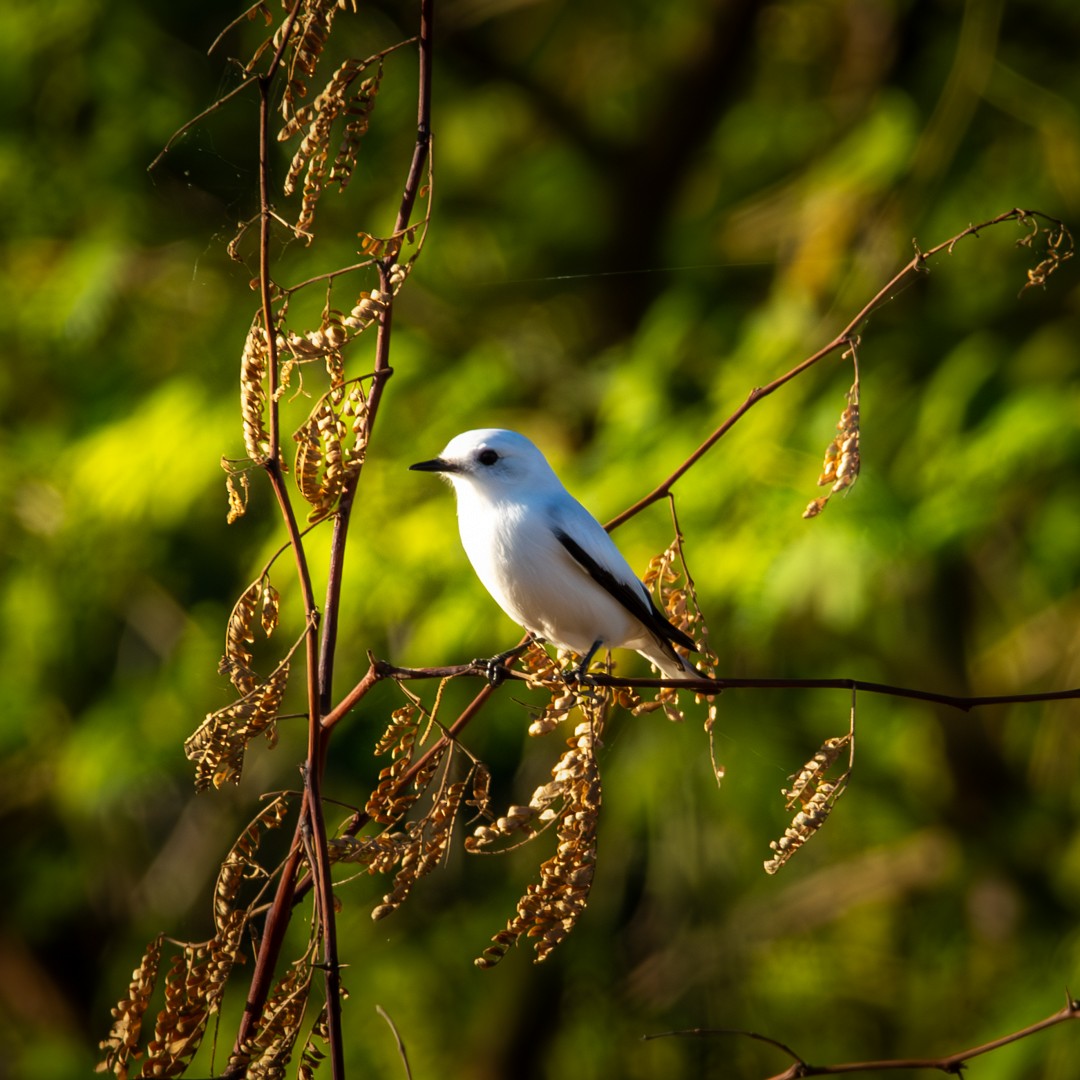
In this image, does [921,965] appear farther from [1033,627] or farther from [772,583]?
[772,583]

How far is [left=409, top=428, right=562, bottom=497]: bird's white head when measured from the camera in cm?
302

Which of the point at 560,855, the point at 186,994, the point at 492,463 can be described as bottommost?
the point at 186,994

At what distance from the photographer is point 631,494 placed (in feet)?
13.4

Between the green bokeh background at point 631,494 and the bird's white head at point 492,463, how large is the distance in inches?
36.6

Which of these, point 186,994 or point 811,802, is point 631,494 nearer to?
point 811,802

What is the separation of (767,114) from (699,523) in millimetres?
3103

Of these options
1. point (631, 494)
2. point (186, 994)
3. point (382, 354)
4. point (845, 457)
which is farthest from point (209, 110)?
point (631, 494)

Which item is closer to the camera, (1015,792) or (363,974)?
(1015,792)

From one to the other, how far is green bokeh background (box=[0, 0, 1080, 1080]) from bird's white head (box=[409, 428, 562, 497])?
928mm

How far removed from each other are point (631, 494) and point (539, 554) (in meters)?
1.23

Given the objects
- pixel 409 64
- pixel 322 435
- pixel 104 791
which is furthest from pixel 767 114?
pixel 322 435

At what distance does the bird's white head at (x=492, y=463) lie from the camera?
302 cm

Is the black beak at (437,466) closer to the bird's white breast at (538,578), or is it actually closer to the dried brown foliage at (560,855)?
the bird's white breast at (538,578)

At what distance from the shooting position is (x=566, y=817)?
5.40ft
